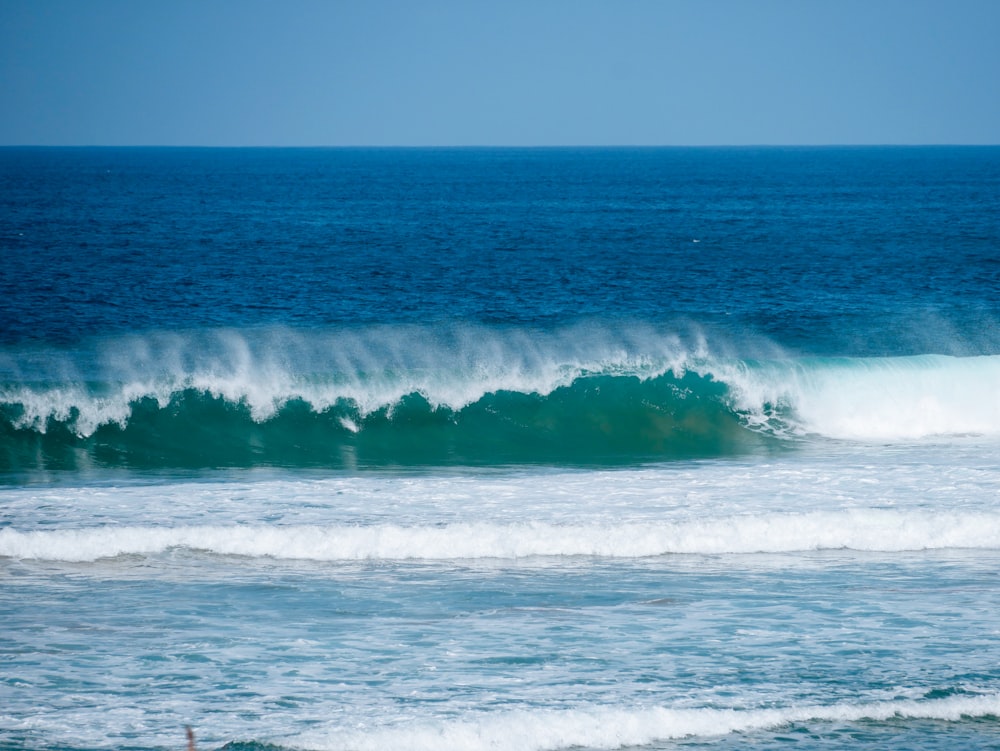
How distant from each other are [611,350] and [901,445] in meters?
11.0

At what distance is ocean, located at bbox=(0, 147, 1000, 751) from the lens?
7.13m

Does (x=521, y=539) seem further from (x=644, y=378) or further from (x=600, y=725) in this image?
(x=644, y=378)

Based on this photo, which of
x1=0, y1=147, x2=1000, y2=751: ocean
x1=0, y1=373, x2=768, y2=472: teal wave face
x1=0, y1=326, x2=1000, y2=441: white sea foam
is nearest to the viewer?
x1=0, y1=147, x2=1000, y2=751: ocean

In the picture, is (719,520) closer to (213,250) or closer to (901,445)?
(901,445)

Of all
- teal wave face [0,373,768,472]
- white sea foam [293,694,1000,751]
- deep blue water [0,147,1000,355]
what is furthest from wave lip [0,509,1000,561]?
deep blue water [0,147,1000,355]

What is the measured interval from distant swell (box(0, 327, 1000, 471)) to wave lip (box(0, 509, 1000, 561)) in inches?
174

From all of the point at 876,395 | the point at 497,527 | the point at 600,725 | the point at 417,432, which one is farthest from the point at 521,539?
the point at 876,395

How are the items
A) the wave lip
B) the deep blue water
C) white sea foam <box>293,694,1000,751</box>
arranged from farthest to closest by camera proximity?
1. the deep blue water
2. the wave lip
3. white sea foam <box>293,694,1000,751</box>

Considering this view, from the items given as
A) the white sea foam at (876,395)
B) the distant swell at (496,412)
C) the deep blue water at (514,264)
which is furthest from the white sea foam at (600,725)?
the deep blue water at (514,264)

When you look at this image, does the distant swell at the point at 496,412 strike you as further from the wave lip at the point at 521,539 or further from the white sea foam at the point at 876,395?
the wave lip at the point at 521,539

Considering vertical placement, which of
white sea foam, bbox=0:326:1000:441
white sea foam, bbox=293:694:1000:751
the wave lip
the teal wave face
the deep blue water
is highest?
the deep blue water

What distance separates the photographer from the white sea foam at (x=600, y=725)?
21.9ft

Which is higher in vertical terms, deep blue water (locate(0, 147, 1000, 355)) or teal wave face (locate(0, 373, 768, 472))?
deep blue water (locate(0, 147, 1000, 355))

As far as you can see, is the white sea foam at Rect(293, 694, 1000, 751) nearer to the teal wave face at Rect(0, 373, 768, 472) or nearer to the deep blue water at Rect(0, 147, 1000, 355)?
the teal wave face at Rect(0, 373, 768, 472)
